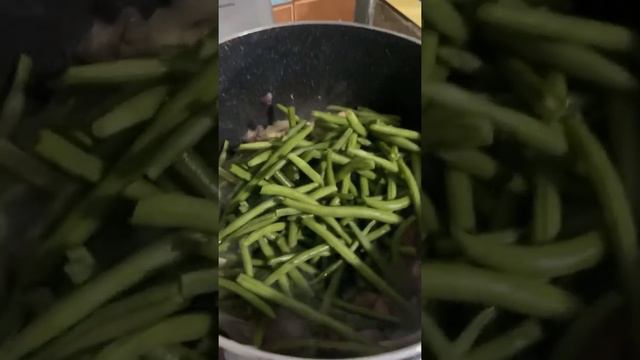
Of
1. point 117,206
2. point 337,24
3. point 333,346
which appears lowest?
point 333,346

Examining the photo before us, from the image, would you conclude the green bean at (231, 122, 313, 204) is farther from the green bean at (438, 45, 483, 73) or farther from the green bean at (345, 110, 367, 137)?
the green bean at (438, 45, 483, 73)

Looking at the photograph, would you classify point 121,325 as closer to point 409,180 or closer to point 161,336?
point 161,336

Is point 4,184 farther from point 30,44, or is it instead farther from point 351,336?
point 351,336

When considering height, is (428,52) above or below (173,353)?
above

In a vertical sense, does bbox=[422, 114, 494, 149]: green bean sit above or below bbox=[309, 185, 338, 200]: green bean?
above

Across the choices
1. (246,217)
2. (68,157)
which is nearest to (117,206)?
(68,157)

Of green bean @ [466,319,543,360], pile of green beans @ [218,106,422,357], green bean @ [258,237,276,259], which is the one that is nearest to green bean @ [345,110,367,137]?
pile of green beans @ [218,106,422,357]

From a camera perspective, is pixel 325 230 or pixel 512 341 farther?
pixel 325 230

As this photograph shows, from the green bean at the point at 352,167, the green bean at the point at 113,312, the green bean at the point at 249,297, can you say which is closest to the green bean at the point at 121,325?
the green bean at the point at 113,312
